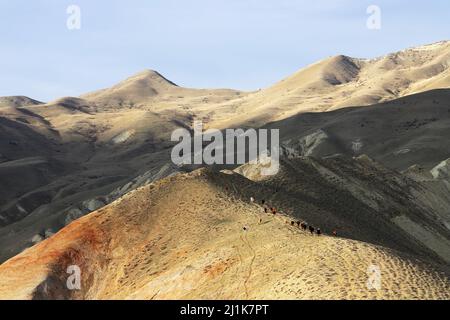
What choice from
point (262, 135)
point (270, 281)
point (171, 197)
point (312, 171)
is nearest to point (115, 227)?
point (171, 197)

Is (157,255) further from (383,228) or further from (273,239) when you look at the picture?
(383,228)

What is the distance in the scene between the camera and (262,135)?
17912 centimetres

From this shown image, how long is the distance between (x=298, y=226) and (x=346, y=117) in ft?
469

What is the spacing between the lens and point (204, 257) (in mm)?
39031

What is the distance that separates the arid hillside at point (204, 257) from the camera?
30.5 m

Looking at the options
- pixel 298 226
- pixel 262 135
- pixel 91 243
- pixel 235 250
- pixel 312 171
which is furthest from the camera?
pixel 262 135

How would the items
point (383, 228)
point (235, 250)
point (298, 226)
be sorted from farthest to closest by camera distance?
point (383, 228), point (298, 226), point (235, 250)

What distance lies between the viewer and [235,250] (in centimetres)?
3872

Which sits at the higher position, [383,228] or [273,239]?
[273,239]

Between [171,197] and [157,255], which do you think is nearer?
[157,255]

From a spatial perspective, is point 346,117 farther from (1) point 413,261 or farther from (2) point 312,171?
(1) point 413,261

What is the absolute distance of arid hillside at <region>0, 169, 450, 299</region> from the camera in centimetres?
3045

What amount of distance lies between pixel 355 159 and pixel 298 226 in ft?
133

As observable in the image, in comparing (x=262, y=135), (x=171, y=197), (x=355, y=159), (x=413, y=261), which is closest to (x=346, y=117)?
(x=262, y=135)
